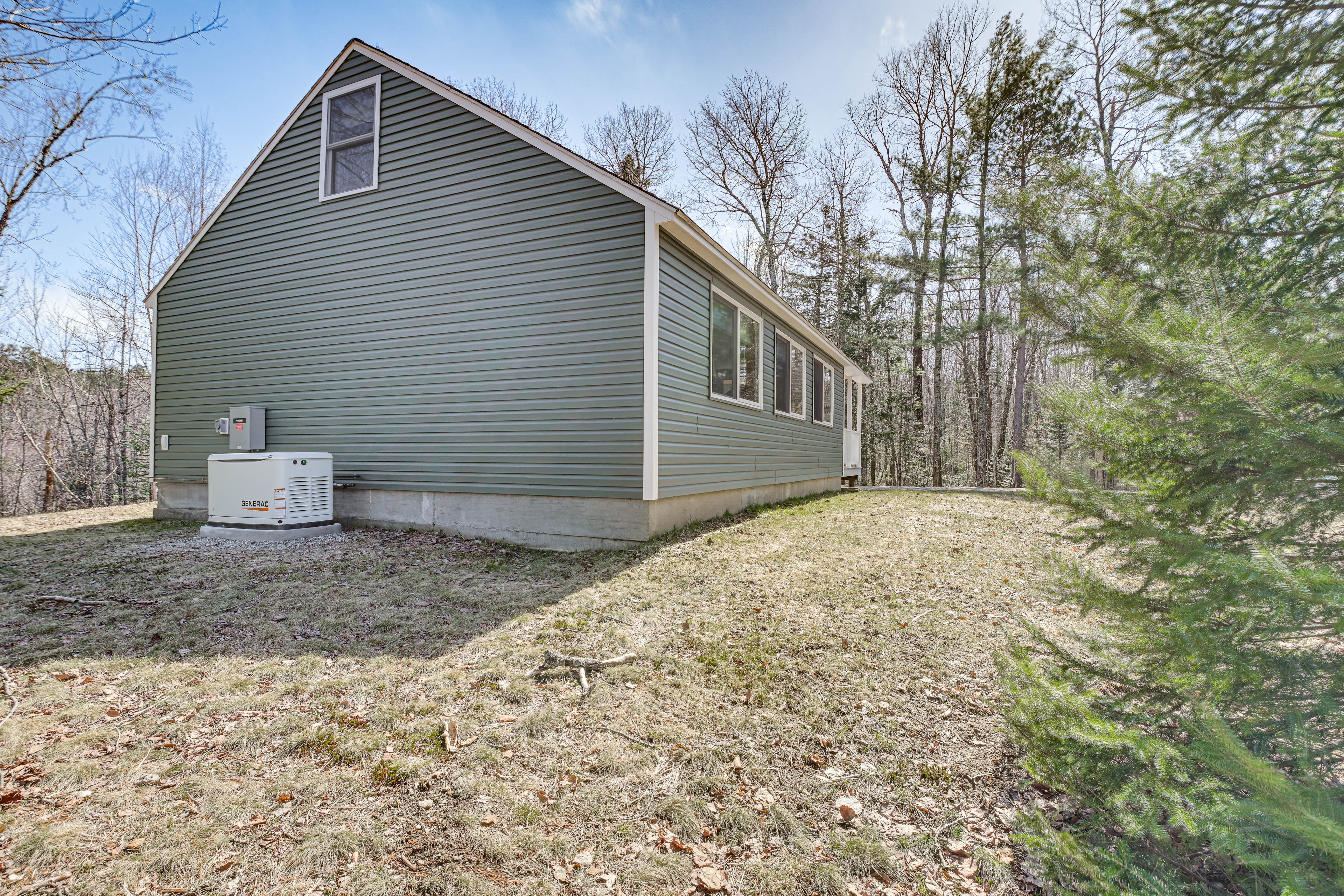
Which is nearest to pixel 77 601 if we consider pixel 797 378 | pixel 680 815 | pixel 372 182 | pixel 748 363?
pixel 680 815

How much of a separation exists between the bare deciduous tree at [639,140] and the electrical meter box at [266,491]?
14901 mm

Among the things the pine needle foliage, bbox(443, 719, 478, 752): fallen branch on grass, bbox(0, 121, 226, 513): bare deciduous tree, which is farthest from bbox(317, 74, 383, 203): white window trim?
bbox(0, 121, 226, 513): bare deciduous tree

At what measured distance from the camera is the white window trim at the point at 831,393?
39.0 ft

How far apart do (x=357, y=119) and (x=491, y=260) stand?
3142 mm

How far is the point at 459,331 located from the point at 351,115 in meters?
3.61

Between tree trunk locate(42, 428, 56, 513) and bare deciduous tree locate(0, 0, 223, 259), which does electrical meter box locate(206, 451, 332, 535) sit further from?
tree trunk locate(42, 428, 56, 513)

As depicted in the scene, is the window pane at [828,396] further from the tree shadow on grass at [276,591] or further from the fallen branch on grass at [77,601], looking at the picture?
the fallen branch on grass at [77,601]

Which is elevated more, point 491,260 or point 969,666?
point 491,260

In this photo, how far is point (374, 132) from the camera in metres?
7.37

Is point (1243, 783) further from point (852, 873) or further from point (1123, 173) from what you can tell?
point (1123, 173)

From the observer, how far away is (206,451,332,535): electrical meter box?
6496mm

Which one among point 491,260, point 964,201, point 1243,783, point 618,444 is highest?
point 964,201

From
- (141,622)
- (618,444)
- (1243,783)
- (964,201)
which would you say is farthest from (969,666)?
(964,201)

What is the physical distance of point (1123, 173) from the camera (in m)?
1.81
